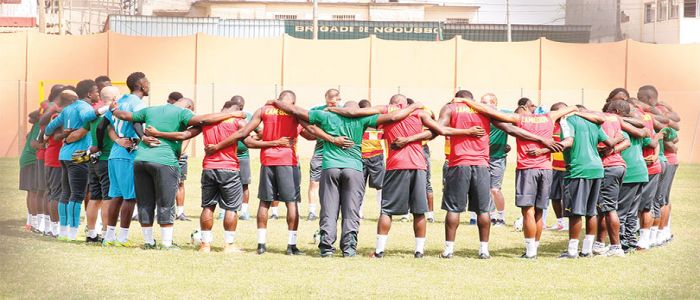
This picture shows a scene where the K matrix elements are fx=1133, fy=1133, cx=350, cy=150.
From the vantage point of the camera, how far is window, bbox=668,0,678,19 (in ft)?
165

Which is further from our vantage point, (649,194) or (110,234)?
(649,194)

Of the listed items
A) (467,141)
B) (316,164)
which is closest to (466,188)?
(467,141)

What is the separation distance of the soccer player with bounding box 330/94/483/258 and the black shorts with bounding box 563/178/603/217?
1.54 metres

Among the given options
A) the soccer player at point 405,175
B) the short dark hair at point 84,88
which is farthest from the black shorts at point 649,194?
the short dark hair at point 84,88

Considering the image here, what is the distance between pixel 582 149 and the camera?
47.7ft

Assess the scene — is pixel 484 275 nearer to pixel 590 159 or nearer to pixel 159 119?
pixel 590 159

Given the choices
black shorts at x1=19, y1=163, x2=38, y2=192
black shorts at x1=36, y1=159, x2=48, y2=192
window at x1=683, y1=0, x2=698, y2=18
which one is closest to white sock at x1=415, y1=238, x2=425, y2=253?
black shorts at x1=36, y1=159, x2=48, y2=192

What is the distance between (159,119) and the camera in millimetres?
14320

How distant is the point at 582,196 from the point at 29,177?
8640mm

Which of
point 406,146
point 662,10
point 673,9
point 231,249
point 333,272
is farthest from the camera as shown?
point 673,9

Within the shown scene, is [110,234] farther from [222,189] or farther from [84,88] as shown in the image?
[84,88]

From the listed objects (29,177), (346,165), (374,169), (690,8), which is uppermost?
(690,8)

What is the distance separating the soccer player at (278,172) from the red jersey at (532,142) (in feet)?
9.62

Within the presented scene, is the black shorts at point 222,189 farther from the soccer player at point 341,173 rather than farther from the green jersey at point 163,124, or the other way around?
the soccer player at point 341,173
